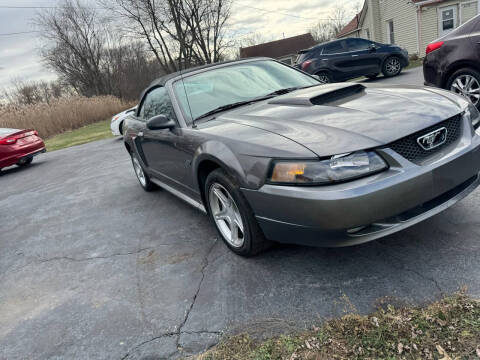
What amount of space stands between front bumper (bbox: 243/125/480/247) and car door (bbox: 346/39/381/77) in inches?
489

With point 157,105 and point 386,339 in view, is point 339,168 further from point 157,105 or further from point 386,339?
point 157,105

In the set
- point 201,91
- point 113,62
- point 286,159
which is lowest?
point 286,159

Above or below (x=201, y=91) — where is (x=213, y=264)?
below

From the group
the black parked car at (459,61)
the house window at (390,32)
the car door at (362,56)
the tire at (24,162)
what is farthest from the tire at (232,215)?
the house window at (390,32)

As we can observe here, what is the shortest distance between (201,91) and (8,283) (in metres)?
2.53

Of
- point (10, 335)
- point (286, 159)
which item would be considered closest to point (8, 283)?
point (10, 335)

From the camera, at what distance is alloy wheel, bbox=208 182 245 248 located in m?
2.98

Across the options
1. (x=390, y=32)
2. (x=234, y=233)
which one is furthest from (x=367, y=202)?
(x=390, y=32)

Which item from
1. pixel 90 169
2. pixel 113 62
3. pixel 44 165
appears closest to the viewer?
pixel 90 169

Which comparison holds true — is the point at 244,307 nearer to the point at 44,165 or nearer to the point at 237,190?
the point at 237,190

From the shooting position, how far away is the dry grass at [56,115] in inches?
784

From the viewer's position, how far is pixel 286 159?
92.0 inches

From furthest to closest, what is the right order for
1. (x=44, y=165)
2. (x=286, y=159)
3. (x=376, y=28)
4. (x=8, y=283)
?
(x=376, y=28) → (x=44, y=165) → (x=8, y=283) → (x=286, y=159)

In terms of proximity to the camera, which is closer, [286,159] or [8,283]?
[286,159]
